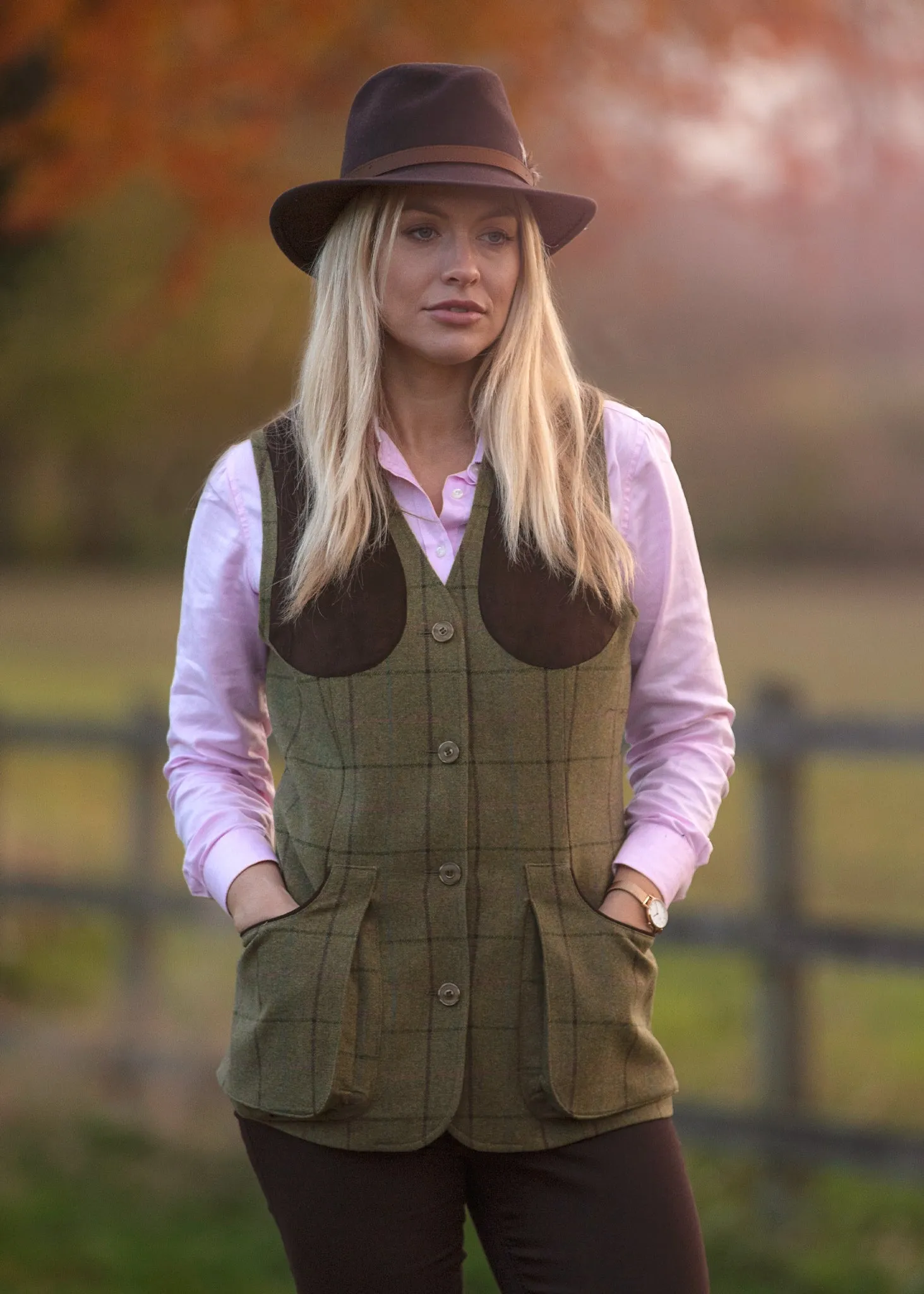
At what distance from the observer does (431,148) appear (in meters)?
1.86

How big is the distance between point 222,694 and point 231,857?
0.22 m

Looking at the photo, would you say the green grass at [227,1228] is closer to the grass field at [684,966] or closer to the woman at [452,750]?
the grass field at [684,966]

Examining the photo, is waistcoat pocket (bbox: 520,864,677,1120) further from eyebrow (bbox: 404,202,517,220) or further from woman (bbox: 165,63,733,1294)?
eyebrow (bbox: 404,202,517,220)

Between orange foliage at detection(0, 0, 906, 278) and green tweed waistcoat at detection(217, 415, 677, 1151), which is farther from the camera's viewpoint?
orange foliage at detection(0, 0, 906, 278)

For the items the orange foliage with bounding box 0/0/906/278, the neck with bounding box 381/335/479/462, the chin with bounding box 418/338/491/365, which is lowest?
the neck with bounding box 381/335/479/462

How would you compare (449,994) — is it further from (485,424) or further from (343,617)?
(485,424)

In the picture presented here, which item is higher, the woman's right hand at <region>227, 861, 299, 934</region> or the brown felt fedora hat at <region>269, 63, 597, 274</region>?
the brown felt fedora hat at <region>269, 63, 597, 274</region>

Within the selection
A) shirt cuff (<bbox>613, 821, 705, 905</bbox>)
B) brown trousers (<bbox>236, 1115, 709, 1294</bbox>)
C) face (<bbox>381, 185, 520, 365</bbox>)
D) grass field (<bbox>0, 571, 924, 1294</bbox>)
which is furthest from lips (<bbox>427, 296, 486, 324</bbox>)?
grass field (<bbox>0, 571, 924, 1294</bbox>)

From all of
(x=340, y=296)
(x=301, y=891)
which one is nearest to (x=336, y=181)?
(x=340, y=296)

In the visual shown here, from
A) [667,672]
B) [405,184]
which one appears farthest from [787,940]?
[405,184]

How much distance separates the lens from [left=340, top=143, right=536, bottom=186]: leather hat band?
6.09ft

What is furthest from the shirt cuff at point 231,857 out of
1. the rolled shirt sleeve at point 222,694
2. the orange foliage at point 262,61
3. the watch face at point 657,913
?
the orange foliage at point 262,61

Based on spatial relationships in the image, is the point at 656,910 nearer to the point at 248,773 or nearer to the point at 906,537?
the point at 248,773

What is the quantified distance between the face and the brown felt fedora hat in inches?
1.5
